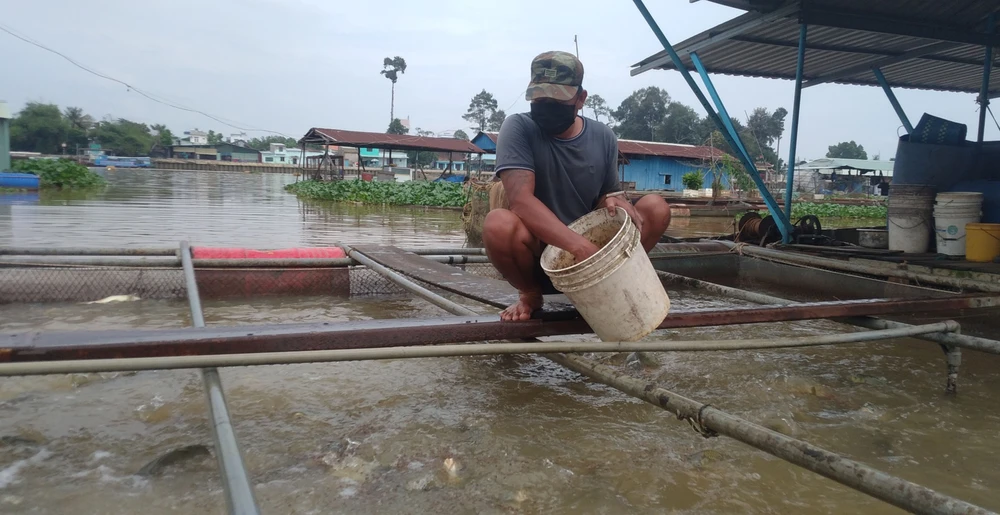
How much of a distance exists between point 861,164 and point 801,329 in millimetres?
43153

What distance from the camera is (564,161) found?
261 centimetres

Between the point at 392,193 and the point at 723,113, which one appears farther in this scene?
the point at 392,193

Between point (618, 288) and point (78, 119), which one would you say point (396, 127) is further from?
point (618, 288)

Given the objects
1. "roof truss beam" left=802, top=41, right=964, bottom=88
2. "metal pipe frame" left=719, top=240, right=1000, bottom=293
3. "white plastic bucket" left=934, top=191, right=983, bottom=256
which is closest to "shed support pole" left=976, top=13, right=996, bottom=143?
"roof truss beam" left=802, top=41, right=964, bottom=88

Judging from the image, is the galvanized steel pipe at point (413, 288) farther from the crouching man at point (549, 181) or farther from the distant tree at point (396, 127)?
the distant tree at point (396, 127)

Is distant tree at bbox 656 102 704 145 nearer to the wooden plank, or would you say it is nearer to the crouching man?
the wooden plank

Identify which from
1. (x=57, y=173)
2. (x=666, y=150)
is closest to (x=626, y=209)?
(x=57, y=173)

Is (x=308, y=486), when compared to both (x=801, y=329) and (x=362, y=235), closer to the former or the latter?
(x=801, y=329)

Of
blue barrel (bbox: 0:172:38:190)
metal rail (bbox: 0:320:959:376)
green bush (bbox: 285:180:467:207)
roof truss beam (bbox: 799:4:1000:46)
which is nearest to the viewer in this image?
metal rail (bbox: 0:320:959:376)

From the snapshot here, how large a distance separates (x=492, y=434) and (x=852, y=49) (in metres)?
6.94

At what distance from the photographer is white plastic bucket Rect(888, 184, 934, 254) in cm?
545

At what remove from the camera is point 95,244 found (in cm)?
753

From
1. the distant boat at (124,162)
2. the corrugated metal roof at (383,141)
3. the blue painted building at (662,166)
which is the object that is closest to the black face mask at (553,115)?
the corrugated metal roof at (383,141)

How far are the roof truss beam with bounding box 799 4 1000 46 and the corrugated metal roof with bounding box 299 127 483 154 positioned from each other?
21.4 metres
